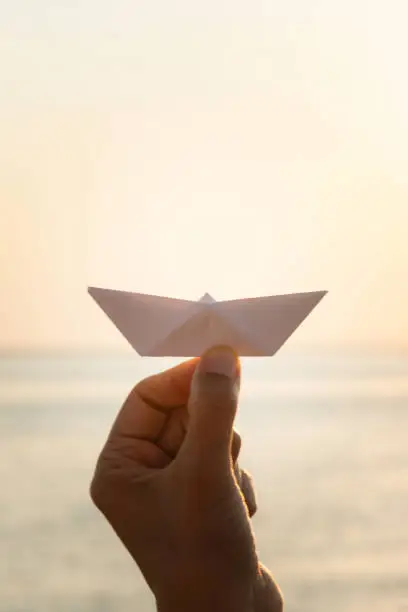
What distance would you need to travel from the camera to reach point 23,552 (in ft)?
23.5

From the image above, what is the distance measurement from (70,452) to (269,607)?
1167cm

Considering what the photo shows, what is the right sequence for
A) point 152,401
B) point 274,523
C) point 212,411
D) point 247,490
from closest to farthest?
point 212,411
point 152,401
point 247,490
point 274,523

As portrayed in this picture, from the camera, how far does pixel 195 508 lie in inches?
56.6

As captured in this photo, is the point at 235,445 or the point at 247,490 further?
the point at 247,490

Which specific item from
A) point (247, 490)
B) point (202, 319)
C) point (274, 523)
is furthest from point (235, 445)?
point (274, 523)

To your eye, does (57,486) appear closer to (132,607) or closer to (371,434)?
(132,607)

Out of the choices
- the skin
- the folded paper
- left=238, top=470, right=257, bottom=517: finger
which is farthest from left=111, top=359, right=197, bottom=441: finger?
left=238, top=470, right=257, bottom=517: finger

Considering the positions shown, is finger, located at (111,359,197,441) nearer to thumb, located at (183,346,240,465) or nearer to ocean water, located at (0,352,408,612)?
thumb, located at (183,346,240,465)

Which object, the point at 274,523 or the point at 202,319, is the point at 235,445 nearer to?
the point at 202,319

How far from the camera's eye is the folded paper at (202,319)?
143 cm

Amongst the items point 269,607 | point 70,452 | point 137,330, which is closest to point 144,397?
point 137,330

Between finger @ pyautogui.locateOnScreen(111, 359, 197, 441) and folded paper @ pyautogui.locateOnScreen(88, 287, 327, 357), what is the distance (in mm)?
155

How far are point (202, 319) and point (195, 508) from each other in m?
0.34

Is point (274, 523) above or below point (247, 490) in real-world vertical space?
above
